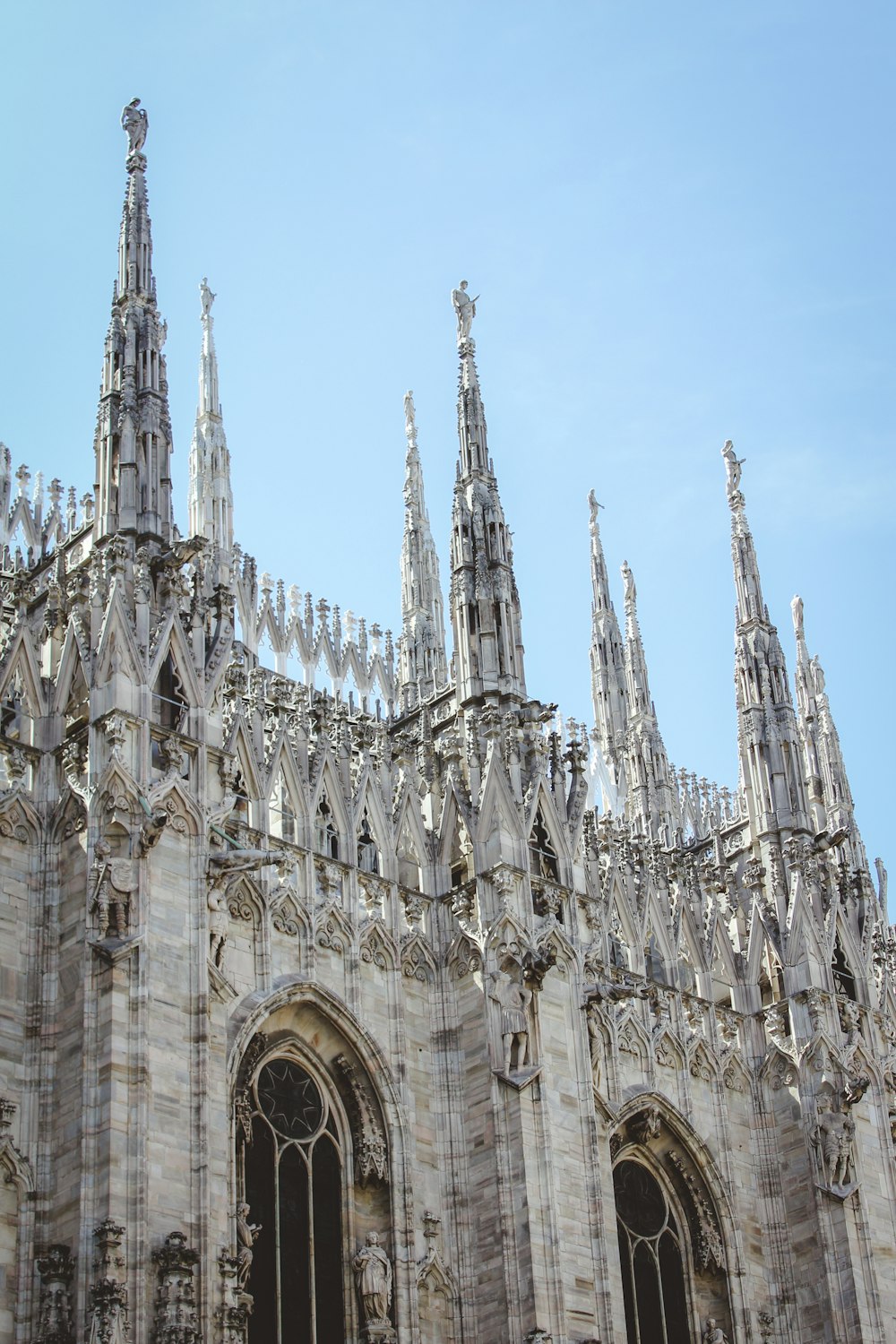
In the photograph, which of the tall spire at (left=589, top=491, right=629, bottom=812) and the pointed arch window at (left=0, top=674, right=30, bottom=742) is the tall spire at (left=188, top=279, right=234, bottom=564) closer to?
the tall spire at (left=589, top=491, right=629, bottom=812)

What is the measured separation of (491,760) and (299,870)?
3.66m

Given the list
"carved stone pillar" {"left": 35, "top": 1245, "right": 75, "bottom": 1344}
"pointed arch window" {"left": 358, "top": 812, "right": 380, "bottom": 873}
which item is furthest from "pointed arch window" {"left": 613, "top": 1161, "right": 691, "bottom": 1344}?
"carved stone pillar" {"left": 35, "top": 1245, "right": 75, "bottom": 1344}

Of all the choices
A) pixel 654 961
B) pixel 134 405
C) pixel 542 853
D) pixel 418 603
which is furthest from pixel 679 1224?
pixel 418 603

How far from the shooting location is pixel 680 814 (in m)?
47.9

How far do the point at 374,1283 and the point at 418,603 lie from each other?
21460 mm

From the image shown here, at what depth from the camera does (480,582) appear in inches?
1368

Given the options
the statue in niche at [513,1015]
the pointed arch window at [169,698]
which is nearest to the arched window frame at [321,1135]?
the statue in niche at [513,1015]

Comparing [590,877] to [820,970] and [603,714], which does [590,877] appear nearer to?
[820,970]

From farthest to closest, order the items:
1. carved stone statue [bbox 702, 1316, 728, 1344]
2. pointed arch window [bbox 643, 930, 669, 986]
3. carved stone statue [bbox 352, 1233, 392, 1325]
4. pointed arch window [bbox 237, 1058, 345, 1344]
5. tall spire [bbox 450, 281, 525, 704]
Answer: pointed arch window [bbox 643, 930, 669, 986] < tall spire [bbox 450, 281, 525, 704] < carved stone statue [bbox 702, 1316, 728, 1344] < carved stone statue [bbox 352, 1233, 392, 1325] < pointed arch window [bbox 237, 1058, 345, 1344]

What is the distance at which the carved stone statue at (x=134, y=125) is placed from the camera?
3288 cm

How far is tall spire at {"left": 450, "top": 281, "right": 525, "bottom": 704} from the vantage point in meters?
34.0

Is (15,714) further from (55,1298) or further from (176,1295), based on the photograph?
(176,1295)

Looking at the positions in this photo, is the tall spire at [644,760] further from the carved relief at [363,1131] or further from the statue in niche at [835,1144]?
the carved relief at [363,1131]

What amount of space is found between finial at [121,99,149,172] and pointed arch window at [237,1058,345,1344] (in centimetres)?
1333
